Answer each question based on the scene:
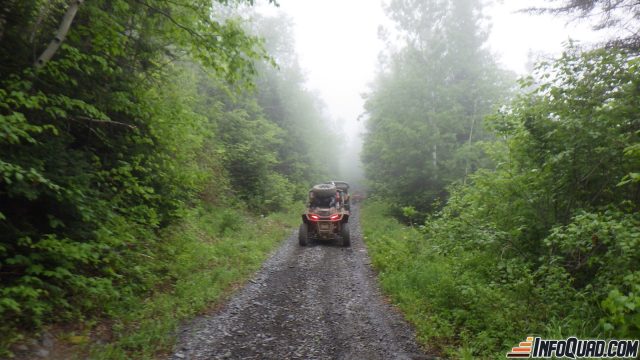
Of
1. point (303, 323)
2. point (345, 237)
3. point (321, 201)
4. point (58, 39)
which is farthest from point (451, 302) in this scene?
point (321, 201)

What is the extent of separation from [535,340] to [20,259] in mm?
6785

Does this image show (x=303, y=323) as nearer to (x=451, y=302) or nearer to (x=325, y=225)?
(x=451, y=302)

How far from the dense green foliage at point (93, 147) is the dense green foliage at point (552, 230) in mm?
5528

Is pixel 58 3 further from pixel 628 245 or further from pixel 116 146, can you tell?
pixel 628 245

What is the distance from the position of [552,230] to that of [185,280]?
7219mm

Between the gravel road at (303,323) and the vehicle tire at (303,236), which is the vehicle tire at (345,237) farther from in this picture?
the gravel road at (303,323)

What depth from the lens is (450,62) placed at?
1766 centimetres

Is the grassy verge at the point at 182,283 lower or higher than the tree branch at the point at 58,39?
lower

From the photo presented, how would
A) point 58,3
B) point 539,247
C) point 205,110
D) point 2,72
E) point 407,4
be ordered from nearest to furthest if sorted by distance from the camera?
point 2,72 → point 58,3 → point 539,247 → point 205,110 → point 407,4

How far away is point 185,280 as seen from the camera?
24.1ft

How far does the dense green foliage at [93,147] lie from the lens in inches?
171

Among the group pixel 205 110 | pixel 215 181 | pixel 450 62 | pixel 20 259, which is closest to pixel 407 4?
pixel 450 62

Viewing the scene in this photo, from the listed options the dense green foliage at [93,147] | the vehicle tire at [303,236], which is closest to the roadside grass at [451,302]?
the vehicle tire at [303,236]

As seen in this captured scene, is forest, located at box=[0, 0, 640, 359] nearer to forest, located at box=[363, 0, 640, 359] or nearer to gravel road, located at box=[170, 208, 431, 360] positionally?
forest, located at box=[363, 0, 640, 359]
